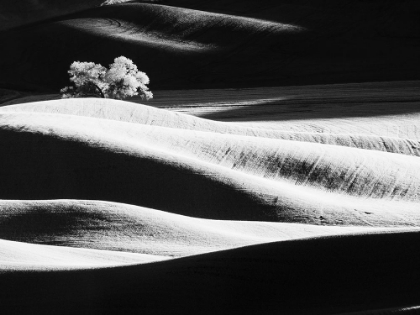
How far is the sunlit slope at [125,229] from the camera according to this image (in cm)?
1435

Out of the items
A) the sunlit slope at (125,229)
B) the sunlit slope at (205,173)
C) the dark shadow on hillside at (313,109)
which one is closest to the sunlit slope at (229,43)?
the dark shadow on hillside at (313,109)

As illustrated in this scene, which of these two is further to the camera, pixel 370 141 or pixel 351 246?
pixel 370 141

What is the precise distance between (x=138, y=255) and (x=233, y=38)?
66744mm

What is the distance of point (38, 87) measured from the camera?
2926 inches

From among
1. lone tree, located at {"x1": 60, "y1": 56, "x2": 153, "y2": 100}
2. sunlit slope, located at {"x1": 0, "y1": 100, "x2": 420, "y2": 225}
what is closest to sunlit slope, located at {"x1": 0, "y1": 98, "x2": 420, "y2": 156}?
sunlit slope, located at {"x1": 0, "y1": 100, "x2": 420, "y2": 225}

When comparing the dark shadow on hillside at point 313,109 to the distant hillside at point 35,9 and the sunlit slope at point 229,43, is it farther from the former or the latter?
the distant hillside at point 35,9

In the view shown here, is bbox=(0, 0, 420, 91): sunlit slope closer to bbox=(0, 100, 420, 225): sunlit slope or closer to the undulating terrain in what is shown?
the undulating terrain

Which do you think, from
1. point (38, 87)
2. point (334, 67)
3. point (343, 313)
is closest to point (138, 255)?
point (343, 313)

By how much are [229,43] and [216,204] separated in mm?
59320

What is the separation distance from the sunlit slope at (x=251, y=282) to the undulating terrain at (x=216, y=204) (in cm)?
2

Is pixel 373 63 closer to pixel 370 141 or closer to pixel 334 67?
pixel 334 67

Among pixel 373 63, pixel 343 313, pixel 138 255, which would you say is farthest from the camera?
pixel 373 63

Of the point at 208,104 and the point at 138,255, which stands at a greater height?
the point at 138,255

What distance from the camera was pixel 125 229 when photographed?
1523 centimetres
